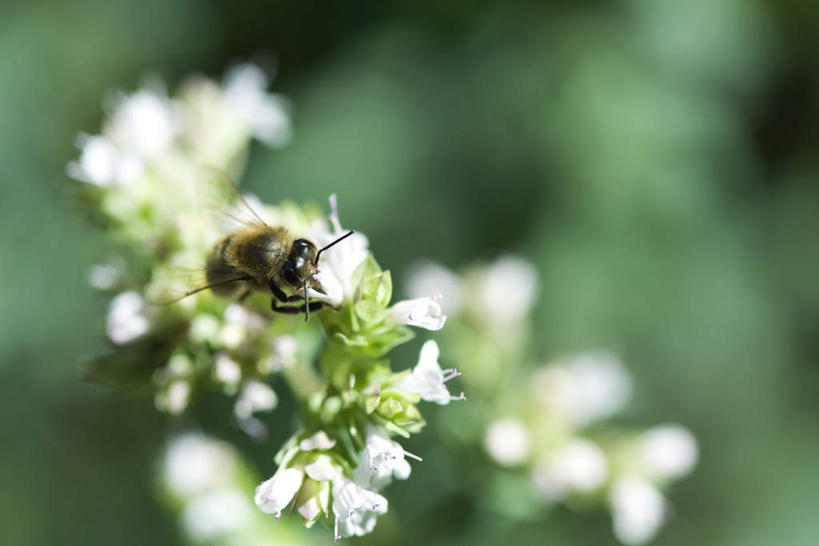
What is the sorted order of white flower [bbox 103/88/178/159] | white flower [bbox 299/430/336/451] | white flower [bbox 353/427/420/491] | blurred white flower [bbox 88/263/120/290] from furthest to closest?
white flower [bbox 103/88/178/159] < blurred white flower [bbox 88/263/120/290] < white flower [bbox 299/430/336/451] < white flower [bbox 353/427/420/491]

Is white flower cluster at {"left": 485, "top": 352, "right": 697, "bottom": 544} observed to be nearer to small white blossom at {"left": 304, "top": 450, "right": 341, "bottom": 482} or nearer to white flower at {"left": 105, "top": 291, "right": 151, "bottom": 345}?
small white blossom at {"left": 304, "top": 450, "right": 341, "bottom": 482}

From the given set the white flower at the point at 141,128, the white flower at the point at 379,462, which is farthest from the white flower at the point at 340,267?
the white flower at the point at 141,128

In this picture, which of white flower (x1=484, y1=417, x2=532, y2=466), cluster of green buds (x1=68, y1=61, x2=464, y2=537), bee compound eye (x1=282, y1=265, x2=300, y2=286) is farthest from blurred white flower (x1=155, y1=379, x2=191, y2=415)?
white flower (x1=484, y1=417, x2=532, y2=466)

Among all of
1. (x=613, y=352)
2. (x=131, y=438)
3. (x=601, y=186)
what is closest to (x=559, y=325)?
(x=613, y=352)

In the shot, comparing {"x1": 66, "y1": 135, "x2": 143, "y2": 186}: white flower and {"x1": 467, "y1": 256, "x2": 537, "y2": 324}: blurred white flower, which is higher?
{"x1": 467, "y1": 256, "x2": 537, "y2": 324}: blurred white flower

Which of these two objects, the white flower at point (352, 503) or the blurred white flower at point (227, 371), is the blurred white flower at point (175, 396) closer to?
the blurred white flower at point (227, 371)

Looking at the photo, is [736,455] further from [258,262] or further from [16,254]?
[16,254]

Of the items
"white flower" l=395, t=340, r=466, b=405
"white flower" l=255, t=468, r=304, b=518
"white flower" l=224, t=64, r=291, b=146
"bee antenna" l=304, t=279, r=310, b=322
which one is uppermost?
"white flower" l=224, t=64, r=291, b=146

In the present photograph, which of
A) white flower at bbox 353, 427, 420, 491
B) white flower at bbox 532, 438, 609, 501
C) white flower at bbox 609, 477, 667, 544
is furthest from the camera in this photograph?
white flower at bbox 609, 477, 667, 544
